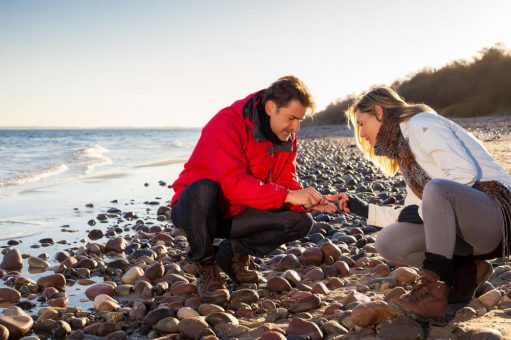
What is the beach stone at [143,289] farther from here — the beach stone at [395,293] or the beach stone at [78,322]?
the beach stone at [395,293]

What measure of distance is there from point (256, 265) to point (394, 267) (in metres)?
1.03

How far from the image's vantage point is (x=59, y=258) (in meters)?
4.62

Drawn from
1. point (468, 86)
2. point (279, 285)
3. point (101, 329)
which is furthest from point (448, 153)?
point (468, 86)

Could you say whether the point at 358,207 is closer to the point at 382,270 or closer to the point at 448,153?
the point at 382,270

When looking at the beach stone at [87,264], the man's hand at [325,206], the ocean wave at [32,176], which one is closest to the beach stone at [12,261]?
the beach stone at [87,264]

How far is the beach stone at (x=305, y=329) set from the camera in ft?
8.37

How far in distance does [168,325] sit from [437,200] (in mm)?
1495

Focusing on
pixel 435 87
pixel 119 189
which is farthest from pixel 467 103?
pixel 119 189

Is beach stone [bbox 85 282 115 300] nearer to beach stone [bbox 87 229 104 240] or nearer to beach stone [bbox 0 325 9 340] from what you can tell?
beach stone [bbox 0 325 9 340]

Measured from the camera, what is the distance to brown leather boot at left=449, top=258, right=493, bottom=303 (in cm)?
290

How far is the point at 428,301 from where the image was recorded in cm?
253

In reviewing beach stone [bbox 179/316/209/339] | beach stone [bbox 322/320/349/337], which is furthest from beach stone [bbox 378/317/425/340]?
beach stone [bbox 179/316/209/339]

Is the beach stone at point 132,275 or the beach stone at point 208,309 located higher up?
the beach stone at point 208,309

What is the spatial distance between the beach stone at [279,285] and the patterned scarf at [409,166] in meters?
1.02
